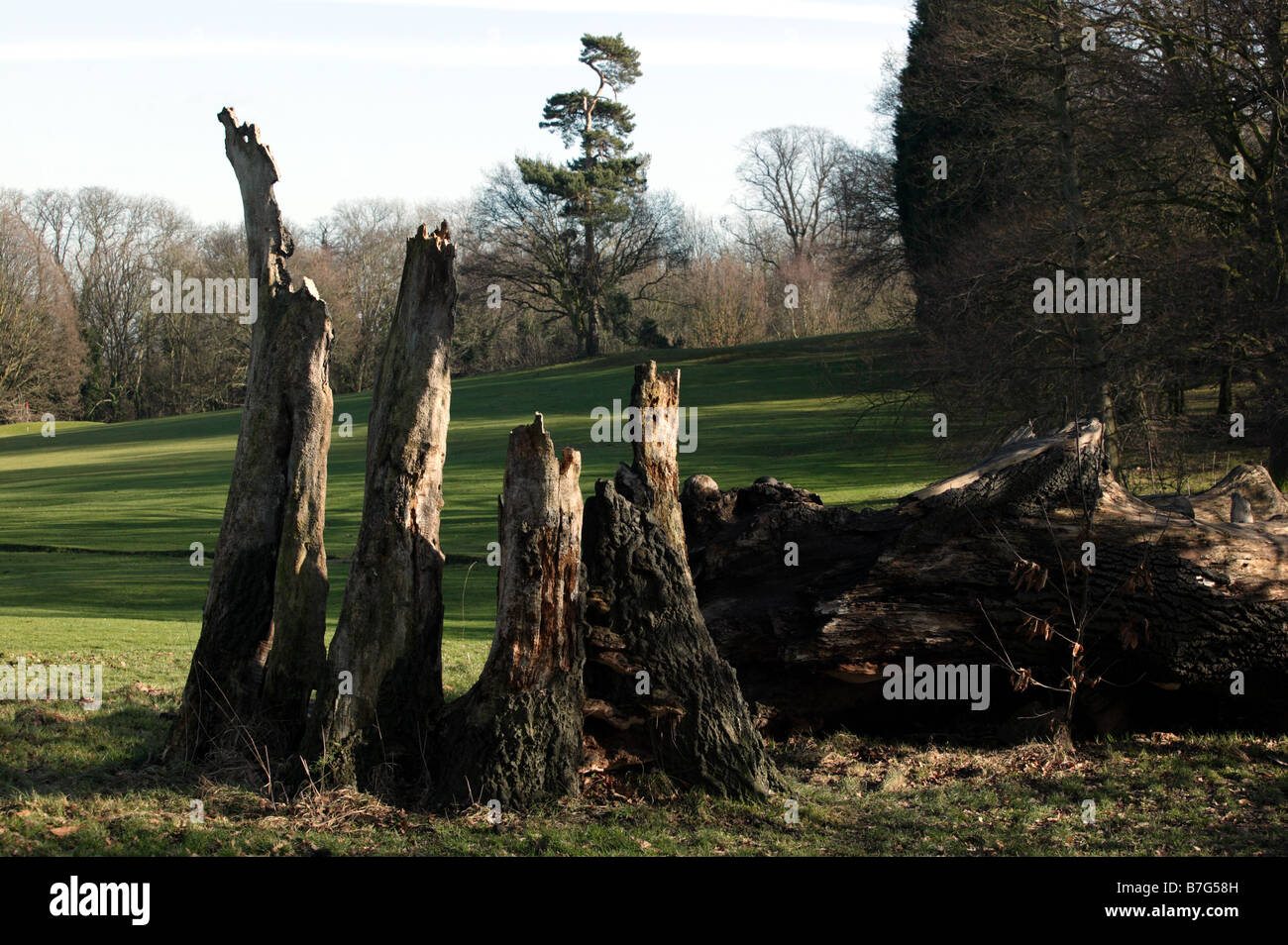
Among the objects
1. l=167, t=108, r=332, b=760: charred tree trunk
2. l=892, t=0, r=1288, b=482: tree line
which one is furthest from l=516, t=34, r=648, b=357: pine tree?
l=167, t=108, r=332, b=760: charred tree trunk

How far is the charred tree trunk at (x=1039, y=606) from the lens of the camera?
8.08 metres

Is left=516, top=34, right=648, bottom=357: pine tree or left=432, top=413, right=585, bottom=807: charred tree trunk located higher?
left=516, top=34, right=648, bottom=357: pine tree

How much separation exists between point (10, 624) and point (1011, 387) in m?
16.4

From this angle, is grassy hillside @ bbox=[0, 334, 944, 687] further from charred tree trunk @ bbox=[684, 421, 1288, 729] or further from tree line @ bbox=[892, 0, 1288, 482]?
tree line @ bbox=[892, 0, 1288, 482]

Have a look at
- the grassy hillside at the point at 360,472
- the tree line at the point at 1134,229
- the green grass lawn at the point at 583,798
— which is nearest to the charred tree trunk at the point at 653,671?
the green grass lawn at the point at 583,798

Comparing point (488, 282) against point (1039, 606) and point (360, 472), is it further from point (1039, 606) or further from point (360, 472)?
point (1039, 606)

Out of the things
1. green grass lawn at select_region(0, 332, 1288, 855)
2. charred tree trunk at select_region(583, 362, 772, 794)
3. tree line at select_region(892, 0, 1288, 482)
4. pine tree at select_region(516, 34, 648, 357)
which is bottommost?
green grass lawn at select_region(0, 332, 1288, 855)

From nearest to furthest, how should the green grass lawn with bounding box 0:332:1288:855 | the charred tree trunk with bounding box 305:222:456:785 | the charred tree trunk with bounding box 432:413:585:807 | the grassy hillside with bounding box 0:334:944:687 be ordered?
the green grass lawn with bounding box 0:332:1288:855 → the charred tree trunk with bounding box 432:413:585:807 → the charred tree trunk with bounding box 305:222:456:785 → the grassy hillside with bounding box 0:334:944:687

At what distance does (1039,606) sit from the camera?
8.28 metres

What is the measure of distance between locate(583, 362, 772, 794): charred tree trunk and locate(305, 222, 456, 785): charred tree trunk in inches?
41.6

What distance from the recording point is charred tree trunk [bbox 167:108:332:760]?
750 centimetres

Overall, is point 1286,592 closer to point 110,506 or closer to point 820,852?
point 820,852

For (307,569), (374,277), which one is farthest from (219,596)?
(374,277)

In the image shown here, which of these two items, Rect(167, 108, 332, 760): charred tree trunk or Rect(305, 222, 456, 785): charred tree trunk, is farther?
Rect(167, 108, 332, 760): charred tree trunk
